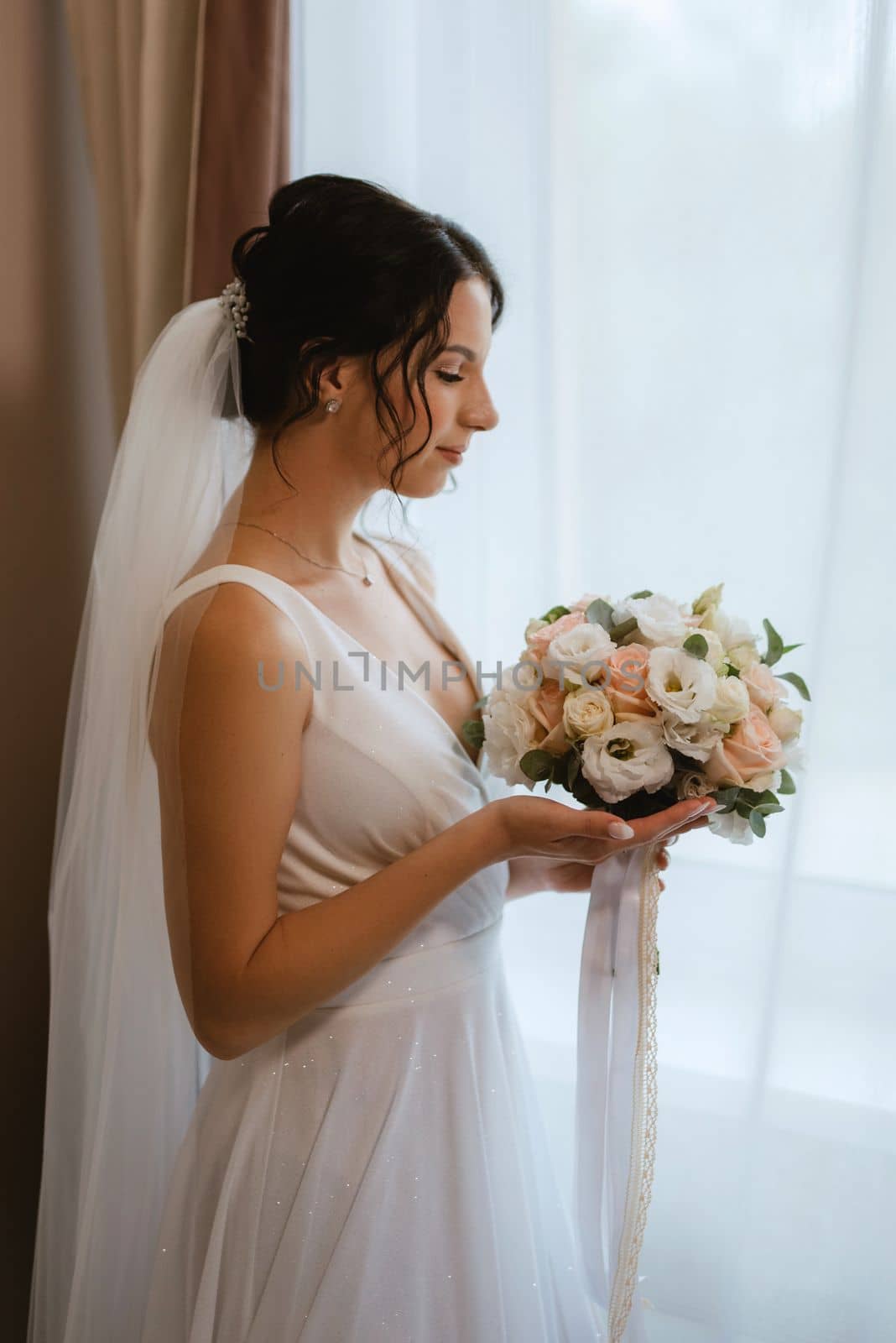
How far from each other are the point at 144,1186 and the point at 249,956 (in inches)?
19.9

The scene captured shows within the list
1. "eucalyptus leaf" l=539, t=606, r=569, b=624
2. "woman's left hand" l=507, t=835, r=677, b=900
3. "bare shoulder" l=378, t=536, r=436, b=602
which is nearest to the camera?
"eucalyptus leaf" l=539, t=606, r=569, b=624

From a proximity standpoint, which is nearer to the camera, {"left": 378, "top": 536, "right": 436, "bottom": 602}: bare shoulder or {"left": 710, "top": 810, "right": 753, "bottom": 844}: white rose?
{"left": 710, "top": 810, "right": 753, "bottom": 844}: white rose

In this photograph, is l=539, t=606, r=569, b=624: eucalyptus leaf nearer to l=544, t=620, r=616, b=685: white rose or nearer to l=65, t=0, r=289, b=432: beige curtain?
l=544, t=620, r=616, b=685: white rose

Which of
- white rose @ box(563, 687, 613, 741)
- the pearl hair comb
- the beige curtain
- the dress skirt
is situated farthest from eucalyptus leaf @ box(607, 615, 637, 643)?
the beige curtain

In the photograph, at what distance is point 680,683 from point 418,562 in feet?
1.84

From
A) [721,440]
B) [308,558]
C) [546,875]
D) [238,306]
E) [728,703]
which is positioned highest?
[238,306]

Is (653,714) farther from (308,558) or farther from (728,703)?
(308,558)

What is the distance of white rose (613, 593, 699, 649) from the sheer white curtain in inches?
16.5

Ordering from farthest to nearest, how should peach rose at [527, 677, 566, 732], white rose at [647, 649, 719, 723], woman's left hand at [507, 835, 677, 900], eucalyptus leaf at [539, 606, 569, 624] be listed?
woman's left hand at [507, 835, 677, 900], eucalyptus leaf at [539, 606, 569, 624], peach rose at [527, 677, 566, 732], white rose at [647, 649, 719, 723]

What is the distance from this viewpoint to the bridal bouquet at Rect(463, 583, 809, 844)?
3.27 feet

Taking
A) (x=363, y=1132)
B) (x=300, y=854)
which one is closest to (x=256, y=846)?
(x=300, y=854)

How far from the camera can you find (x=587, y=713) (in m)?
1.02

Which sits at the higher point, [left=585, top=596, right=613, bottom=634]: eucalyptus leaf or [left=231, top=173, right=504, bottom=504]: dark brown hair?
[left=231, top=173, right=504, bottom=504]: dark brown hair

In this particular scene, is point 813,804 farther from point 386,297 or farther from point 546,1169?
point 386,297
